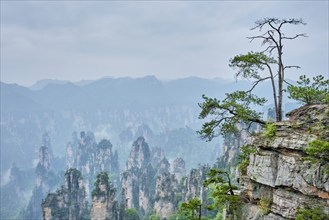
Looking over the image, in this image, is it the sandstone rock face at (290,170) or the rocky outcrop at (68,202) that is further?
the rocky outcrop at (68,202)

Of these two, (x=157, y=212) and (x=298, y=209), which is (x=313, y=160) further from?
(x=157, y=212)

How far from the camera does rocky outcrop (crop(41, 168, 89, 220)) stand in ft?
212

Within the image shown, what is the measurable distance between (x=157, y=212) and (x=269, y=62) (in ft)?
185

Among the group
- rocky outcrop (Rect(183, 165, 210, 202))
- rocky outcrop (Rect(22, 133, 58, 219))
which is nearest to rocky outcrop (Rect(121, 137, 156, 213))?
rocky outcrop (Rect(183, 165, 210, 202))

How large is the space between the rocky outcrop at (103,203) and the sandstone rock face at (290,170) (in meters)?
46.4

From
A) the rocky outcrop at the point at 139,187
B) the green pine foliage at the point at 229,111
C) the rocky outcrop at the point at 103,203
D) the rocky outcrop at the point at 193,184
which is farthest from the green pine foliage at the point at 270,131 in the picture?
the rocky outcrop at the point at 139,187

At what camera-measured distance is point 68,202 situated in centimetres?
6969

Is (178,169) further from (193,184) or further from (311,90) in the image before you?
(311,90)

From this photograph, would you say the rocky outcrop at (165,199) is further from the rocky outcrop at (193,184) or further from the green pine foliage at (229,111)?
the green pine foliage at (229,111)

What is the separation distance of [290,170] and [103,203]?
49.0 metres

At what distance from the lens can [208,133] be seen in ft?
56.7

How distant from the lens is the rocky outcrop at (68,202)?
64.6 meters

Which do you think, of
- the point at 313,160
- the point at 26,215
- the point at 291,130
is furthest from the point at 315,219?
the point at 26,215

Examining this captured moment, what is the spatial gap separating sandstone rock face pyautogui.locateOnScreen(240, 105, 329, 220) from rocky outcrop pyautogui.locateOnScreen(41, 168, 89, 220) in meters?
56.4
